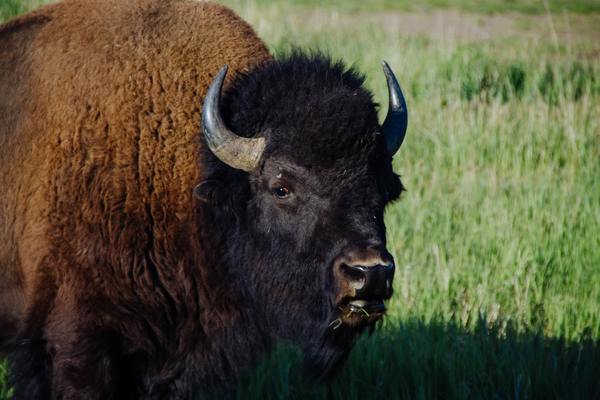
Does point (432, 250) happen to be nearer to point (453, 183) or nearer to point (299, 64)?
point (453, 183)

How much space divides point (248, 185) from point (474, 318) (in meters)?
2.30

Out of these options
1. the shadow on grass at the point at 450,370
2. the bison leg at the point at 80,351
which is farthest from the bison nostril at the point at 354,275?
the shadow on grass at the point at 450,370

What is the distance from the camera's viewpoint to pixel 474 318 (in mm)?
5758

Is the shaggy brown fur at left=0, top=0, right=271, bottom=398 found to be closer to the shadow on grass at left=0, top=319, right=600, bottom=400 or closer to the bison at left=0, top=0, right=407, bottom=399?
the bison at left=0, top=0, right=407, bottom=399

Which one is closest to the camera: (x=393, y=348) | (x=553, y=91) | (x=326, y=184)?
(x=326, y=184)

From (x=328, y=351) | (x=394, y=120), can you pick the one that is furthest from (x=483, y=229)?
(x=328, y=351)

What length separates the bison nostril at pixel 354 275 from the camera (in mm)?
3565

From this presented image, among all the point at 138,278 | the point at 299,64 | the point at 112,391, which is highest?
the point at 299,64

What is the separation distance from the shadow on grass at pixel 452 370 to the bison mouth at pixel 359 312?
1.10 meters

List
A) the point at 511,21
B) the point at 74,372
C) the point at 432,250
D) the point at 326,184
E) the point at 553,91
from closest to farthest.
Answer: the point at 326,184, the point at 74,372, the point at 432,250, the point at 553,91, the point at 511,21

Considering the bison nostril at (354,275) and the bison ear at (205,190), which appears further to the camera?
the bison ear at (205,190)

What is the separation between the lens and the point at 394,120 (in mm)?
4230

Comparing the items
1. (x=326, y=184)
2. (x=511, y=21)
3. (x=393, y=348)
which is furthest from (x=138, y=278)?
(x=511, y=21)

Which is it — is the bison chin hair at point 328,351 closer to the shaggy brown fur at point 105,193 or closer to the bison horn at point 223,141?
the shaggy brown fur at point 105,193
